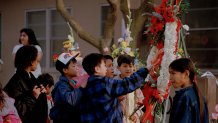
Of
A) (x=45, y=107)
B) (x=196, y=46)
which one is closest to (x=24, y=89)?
(x=45, y=107)

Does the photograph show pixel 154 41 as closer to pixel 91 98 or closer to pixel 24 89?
pixel 91 98

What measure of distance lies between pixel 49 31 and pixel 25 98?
7.28m

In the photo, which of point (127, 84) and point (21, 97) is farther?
point (21, 97)

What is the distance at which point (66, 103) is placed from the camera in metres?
4.62

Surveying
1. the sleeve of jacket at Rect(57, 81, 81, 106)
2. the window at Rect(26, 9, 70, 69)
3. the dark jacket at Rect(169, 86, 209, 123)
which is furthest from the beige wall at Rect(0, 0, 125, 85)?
the dark jacket at Rect(169, 86, 209, 123)

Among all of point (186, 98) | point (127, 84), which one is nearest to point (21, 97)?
point (127, 84)

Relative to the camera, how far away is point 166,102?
4945mm

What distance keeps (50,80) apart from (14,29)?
6.70 m

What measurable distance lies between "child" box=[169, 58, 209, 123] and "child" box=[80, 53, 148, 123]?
352 mm

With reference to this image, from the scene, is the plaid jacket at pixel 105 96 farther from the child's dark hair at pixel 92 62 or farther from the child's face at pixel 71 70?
the child's face at pixel 71 70

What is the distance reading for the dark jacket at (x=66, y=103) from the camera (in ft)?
15.0

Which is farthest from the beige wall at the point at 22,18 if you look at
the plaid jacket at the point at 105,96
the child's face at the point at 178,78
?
the child's face at the point at 178,78

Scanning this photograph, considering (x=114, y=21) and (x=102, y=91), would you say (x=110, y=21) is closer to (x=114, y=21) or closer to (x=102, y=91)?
(x=114, y=21)

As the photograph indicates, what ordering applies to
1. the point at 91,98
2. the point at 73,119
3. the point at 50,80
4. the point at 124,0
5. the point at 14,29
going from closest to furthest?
the point at 91,98
the point at 73,119
the point at 50,80
the point at 124,0
the point at 14,29
